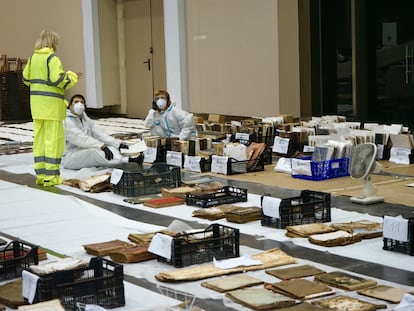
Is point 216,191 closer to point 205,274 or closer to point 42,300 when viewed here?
point 205,274

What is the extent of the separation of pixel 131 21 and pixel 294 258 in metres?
14.8

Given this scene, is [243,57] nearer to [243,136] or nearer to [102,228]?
[243,136]

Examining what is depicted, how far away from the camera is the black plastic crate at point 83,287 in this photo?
512 cm

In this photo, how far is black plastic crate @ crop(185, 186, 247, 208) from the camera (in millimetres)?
8461

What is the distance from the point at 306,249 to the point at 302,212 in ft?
2.63

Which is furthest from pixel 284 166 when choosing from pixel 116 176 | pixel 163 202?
pixel 163 202

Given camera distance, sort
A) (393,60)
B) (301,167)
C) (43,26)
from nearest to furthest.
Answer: (301,167) < (393,60) < (43,26)

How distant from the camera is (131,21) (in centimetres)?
2044

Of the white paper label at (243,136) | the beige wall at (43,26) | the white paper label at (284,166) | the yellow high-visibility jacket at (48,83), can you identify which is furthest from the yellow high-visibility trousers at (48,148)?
the beige wall at (43,26)

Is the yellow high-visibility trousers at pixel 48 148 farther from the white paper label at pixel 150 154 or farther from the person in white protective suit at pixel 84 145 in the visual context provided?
the white paper label at pixel 150 154

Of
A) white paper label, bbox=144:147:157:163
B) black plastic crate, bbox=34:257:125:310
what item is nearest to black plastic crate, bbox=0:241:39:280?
black plastic crate, bbox=34:257:125:310

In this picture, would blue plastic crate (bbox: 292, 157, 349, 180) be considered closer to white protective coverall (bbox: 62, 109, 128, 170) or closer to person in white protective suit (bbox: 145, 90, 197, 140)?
person in white protective suit (bbox: 145, 90, 197, 140)

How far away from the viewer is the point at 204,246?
247 inches

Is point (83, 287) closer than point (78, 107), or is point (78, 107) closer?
point (83, 287)
